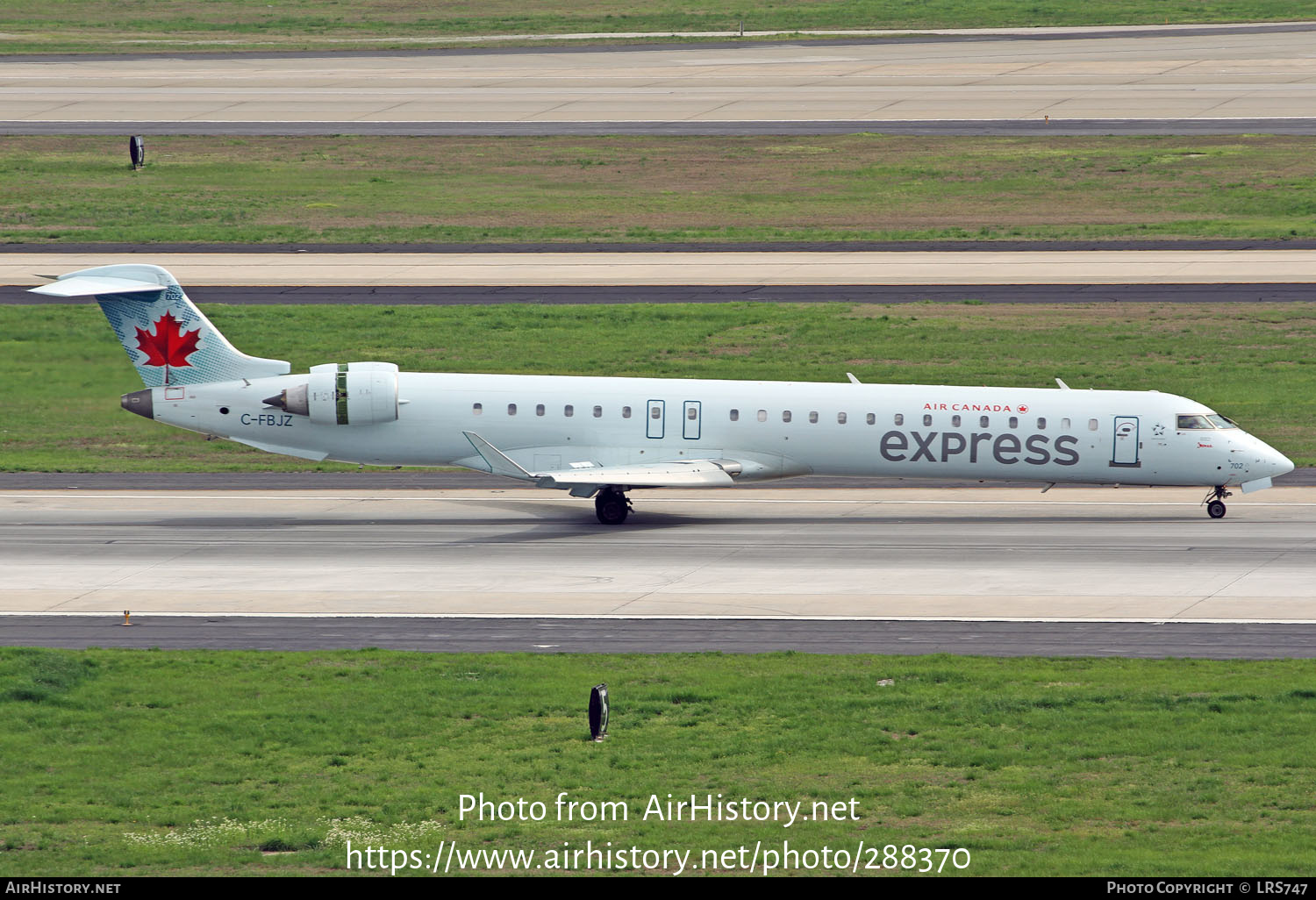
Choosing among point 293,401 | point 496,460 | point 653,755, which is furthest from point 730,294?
point 653,755

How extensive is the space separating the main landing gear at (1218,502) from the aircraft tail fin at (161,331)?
25109 mm

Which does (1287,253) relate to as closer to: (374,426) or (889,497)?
(889,497)

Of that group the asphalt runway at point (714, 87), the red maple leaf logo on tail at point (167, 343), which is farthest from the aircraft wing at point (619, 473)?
the asphalt runway at point (714, 87)

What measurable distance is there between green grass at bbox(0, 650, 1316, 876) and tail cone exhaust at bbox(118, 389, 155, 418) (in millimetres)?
14007

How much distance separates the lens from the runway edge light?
27.1m

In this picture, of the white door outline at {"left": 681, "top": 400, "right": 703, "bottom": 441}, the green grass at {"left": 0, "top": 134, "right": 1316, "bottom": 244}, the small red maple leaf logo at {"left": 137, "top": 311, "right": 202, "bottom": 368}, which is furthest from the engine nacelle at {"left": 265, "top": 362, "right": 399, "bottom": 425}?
the green grass at {"left": 0, "top": 134, "right": 1316, "bottom": 244}

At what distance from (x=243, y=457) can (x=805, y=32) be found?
86.8m

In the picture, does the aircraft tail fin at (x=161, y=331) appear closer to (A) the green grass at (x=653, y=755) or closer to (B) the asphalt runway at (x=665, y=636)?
(B) the asphalt runway at (x=665, y=636)

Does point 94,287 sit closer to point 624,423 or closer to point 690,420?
point 624,423

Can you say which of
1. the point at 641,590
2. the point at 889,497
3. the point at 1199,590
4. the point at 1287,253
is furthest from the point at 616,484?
the point at 1287,253

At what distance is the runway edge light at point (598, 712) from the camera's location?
1068 inches

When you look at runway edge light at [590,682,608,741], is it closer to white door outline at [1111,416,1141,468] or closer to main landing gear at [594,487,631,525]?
main landing gear at [594,487,631,525]

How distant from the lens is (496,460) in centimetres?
4378

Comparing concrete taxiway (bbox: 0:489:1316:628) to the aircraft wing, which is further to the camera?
the aircraft wing
